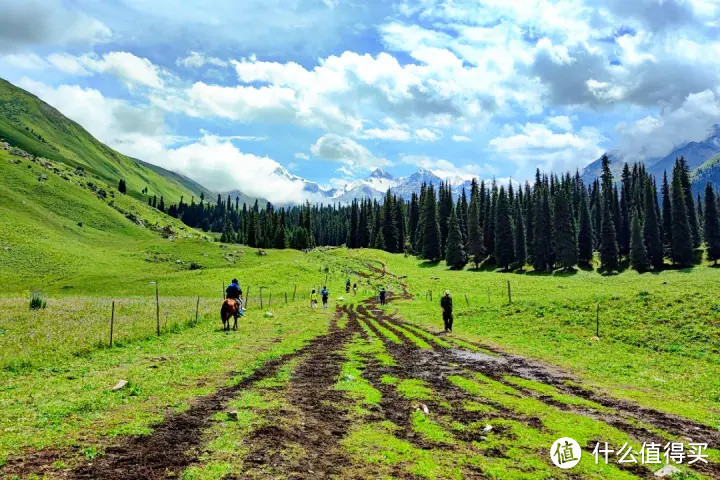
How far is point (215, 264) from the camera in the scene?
313 ft

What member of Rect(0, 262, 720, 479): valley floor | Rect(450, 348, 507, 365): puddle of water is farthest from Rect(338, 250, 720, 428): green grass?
Rect(450, 348, 507, 365): puddle of water

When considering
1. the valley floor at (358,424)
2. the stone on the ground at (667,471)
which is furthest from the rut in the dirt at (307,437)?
the stone on the ground at (667,471)

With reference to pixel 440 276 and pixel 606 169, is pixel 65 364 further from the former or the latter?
pixel 606 169

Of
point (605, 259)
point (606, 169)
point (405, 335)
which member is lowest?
point (405, 335)

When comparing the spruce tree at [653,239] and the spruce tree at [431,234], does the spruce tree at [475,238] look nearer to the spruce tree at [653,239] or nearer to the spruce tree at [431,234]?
the spruce tree at [431,234]

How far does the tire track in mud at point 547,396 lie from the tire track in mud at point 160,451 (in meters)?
6.72

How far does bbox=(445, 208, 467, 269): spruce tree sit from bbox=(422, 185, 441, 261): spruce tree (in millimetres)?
7373

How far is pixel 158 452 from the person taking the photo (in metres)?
8.23

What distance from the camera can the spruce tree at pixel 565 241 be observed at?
98.1 meters

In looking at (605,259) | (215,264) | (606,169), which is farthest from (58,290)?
(606,169)

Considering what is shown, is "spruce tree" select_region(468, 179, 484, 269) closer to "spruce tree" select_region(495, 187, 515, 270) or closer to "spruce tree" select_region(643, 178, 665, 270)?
"spruce tree" select_region(495, 187, 515, 270)

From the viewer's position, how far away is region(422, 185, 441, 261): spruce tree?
381 feet

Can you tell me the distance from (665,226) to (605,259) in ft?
66.6

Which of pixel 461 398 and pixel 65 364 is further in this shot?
pixel 65 364
